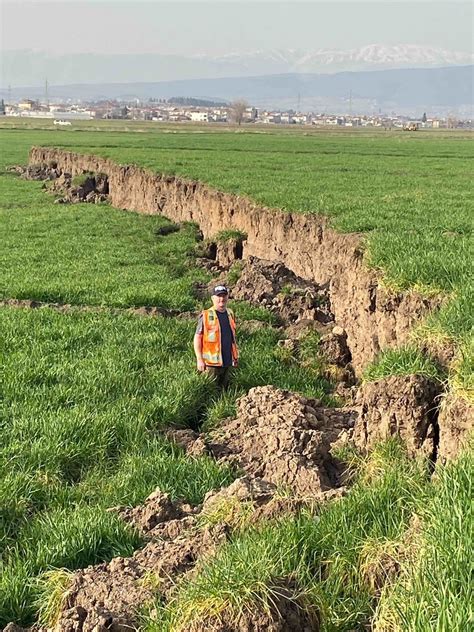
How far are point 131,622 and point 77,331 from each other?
6656 mm

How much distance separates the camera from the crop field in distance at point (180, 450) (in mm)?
3582

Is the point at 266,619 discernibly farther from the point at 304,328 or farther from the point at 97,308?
the point at 97,308

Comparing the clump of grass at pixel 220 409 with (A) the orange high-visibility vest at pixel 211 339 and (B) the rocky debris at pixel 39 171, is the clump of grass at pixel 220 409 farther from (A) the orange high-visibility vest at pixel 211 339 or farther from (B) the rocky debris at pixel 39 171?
(B) the rocky debris at pixel 39 171

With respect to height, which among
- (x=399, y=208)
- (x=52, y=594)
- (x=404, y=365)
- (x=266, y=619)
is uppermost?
(x=399, y=208)

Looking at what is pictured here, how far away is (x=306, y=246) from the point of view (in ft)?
45.8

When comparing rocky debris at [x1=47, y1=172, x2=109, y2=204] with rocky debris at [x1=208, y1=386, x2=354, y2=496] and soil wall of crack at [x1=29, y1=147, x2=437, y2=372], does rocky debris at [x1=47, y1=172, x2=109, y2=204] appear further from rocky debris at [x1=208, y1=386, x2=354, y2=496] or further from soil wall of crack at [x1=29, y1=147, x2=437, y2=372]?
rocky debris at [x1=208, y1=386, x2=354, y2=496]

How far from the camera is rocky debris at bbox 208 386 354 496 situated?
5840mm

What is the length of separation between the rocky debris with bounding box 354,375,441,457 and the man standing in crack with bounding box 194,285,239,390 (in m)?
2.95

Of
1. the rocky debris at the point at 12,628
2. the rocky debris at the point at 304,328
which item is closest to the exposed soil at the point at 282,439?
the rocky debris at the point at 12,628

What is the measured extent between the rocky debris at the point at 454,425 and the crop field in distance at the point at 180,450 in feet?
0.58

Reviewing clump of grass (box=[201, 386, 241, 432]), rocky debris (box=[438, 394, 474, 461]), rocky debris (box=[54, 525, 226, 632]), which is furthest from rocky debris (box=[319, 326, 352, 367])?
rocky debris (box=[54, 525, 226, 632])

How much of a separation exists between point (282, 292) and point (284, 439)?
21.5 feet

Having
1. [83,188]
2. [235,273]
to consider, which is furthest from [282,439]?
[83,188]

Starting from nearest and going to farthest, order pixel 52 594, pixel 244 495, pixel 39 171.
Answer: pixel 52 594, pixel 244 495, pixel 39 171
